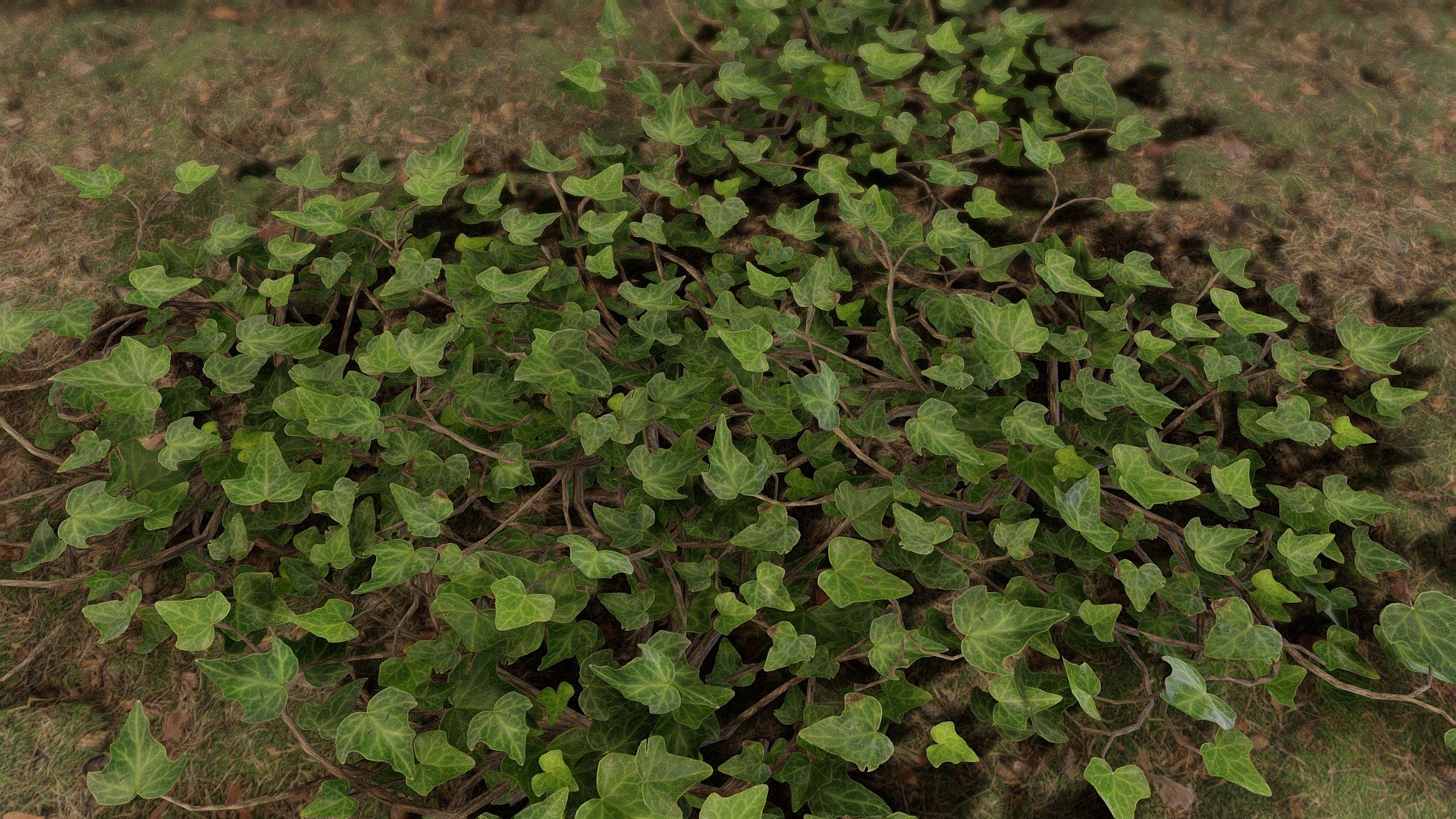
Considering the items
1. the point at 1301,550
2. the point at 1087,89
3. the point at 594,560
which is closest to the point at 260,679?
the point at 594,560

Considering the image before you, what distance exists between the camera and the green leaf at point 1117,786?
188 cm

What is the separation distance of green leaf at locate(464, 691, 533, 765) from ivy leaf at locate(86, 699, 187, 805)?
668 mm

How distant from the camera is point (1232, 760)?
1.99m

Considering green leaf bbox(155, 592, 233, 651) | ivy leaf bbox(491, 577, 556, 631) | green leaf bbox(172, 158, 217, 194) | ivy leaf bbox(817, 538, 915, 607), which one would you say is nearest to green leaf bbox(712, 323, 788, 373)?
ivy leaf bbox(817, 538, 915, 607)

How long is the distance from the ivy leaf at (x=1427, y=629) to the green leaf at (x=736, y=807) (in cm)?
162

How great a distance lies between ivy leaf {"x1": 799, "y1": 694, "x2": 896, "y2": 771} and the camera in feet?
6.14

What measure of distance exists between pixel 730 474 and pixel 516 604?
63 centimetres

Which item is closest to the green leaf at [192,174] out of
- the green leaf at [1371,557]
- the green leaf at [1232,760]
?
the green leaf at [1232,760]

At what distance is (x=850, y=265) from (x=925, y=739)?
169cm

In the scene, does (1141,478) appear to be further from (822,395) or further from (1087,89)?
(1087,89)

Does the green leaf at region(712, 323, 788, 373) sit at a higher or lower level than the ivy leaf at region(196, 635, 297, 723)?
higher

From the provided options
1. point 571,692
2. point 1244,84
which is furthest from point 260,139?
point 1244,84

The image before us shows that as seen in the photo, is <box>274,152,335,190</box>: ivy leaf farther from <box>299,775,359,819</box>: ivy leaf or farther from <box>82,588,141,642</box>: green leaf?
<box>299,775,359,819</box>: ivy leaf

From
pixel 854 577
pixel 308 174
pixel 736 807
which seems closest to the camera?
pixel 736 807
